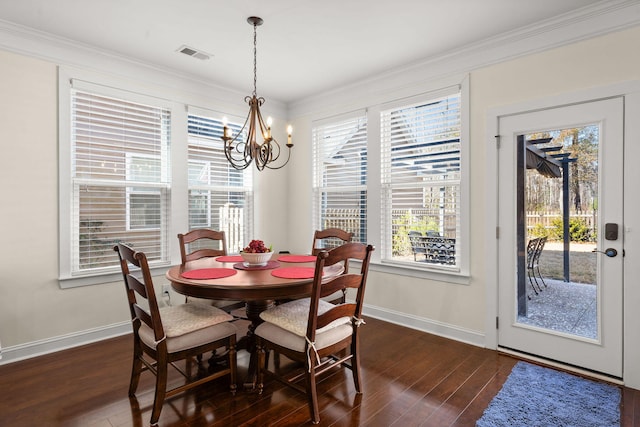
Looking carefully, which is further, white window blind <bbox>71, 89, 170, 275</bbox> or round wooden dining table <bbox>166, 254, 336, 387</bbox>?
white window blind <bbox>71, 89, 170, 275</bbox>

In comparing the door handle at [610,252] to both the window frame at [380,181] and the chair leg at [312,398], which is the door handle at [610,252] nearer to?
the window frame at [380,181]

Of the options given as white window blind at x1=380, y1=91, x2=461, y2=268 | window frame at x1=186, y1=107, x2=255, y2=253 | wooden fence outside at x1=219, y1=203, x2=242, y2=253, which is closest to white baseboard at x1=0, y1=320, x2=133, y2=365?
window frame at x1=186, y1=107, x2=255, y2=253

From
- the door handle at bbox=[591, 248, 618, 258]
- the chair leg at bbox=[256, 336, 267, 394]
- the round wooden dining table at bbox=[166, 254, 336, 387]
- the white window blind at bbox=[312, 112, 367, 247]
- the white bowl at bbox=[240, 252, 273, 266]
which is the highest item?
the white window blind at bbox=[312, 112, 367, 247]

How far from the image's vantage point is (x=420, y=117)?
11.9ft

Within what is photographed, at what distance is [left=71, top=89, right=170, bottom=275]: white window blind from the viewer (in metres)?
3.25

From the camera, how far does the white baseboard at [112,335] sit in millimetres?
2912

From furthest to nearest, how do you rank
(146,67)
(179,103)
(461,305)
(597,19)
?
1. (179,103)
2. (146,67)
3. (461,305)
4. (597,19)

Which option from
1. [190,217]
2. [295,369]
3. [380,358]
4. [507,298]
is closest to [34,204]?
[190,217]

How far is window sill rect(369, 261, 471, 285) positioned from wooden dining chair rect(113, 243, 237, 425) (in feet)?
6.82

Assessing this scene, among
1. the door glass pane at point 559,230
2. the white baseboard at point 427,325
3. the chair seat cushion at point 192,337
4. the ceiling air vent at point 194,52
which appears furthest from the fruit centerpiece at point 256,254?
the door glass pane at point 559,230

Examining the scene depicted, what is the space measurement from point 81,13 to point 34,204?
161 cm

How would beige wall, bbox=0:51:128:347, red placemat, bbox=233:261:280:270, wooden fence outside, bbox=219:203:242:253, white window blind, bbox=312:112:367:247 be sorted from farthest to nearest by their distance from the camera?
wooden fence outside, bbox=219:203:242:253, white window blind, bbox=312:112:367:247, beige wall, bbox=0:51:128:347, red placemat, bbox=233:261:280:270

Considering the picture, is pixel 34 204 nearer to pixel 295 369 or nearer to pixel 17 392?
pixel 17 392

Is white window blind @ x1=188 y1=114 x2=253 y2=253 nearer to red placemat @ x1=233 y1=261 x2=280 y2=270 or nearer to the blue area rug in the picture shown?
red placemat @ x1=233 y1=261 x2=280 y2=270
